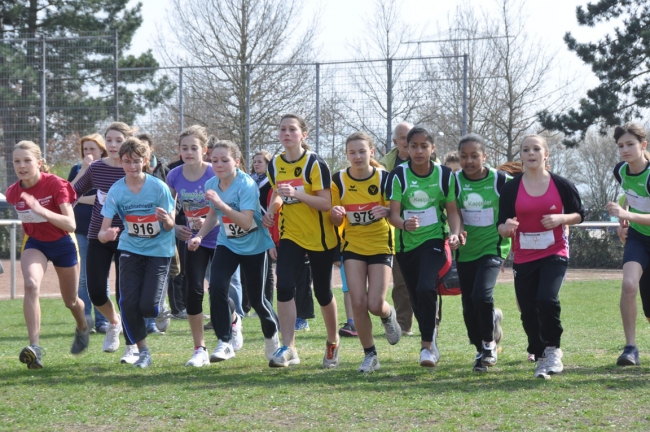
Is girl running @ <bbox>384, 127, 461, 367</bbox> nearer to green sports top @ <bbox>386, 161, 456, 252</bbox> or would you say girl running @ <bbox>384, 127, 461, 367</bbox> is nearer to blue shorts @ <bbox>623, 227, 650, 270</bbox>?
green sports top @ <bbox>386, 161, 456, 252</bbox>

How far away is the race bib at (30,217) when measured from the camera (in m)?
7.12

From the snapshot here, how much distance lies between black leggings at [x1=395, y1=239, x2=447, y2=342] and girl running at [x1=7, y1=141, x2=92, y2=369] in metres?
2.85

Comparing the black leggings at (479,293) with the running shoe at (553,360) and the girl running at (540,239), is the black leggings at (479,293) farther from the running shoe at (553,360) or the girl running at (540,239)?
the running shoe at (553,360)

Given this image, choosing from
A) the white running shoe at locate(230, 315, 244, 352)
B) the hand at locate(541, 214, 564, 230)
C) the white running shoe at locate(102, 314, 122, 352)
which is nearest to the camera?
the hand at locate(541, 214, 564, 230)

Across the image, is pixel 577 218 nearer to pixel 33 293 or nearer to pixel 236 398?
pixel 236 398

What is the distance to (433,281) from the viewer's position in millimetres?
6586

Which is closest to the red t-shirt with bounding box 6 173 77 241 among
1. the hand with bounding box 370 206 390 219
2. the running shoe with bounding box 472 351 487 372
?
the hand with bounding box 370 206 390 219

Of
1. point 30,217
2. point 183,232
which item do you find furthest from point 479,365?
point 30,217

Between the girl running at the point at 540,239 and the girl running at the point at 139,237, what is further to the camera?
the girl running at the point at 139,237

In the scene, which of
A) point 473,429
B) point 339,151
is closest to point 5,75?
point 339,151

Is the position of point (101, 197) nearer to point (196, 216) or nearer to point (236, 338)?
point (196, 216)

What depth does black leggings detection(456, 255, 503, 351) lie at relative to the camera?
6.58 meters

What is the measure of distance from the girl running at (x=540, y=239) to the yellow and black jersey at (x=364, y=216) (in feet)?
3.08

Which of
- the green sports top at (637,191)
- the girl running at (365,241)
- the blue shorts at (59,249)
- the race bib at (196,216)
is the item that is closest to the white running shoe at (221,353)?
the race bib at (196,216)
